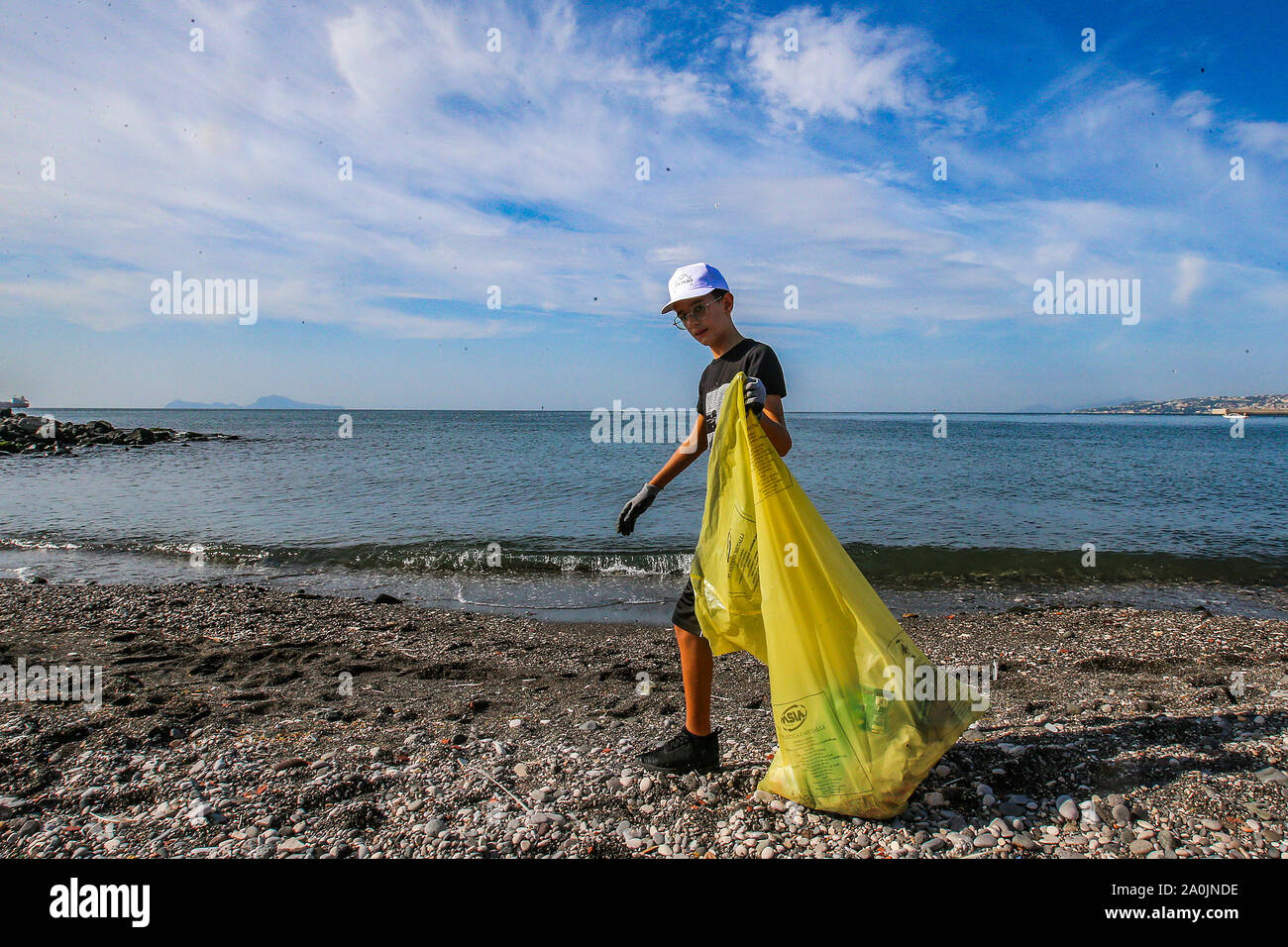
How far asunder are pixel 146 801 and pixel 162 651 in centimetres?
381

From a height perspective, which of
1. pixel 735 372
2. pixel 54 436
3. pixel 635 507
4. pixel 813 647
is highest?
pixel 54 436

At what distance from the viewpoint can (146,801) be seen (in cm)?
357

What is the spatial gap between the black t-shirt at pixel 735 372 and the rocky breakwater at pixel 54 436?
135ft

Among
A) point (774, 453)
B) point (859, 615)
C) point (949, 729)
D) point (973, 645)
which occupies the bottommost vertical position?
point (973, 645)

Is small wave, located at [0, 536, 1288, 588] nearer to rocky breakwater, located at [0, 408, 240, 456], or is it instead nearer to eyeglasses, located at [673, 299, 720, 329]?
eyeglasses, located at [673, 299, 720, 329]

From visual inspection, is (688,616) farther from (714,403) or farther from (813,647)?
(714,403)

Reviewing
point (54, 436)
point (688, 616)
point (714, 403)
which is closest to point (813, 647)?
point (688, 616)

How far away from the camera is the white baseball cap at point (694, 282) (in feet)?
Answer: 12.2

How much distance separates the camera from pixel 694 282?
12.3ft

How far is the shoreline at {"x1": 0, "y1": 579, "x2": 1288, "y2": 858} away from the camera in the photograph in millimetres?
3186

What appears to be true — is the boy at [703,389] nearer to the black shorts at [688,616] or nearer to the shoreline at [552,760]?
the black shorts at [688,616]

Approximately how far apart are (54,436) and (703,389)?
4991 centimetres
